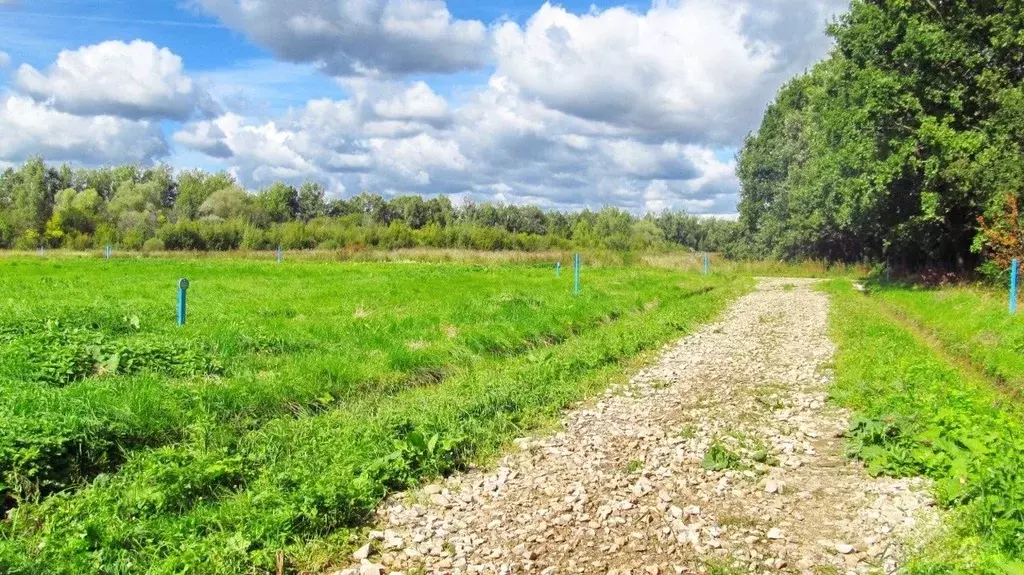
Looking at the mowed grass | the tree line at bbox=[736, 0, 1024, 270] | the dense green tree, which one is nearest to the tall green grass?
the mowed grass

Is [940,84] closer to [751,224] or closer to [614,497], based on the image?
[614,497]

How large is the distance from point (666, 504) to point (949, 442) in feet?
11.3

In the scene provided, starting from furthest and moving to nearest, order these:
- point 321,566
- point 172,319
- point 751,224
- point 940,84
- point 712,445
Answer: point 751,224 < point 940,84 < point 172,319 < point 712,445 < point 321,566

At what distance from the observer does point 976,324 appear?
62.3ft

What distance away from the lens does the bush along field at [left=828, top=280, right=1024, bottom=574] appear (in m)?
5.90

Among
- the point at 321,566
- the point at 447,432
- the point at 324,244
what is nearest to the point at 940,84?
the point at 447,432

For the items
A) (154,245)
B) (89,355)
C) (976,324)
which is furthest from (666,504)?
(154,245)

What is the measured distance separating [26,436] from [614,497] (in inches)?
237

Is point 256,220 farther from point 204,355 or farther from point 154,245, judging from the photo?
point 204,355

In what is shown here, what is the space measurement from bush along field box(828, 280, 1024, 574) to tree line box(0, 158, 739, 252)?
66601 millimetres

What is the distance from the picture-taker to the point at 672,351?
1706 centimetres

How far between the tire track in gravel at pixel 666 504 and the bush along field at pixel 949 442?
0.28m

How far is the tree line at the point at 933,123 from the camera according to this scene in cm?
2788

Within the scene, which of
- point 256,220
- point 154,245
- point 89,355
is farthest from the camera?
point 256,220
